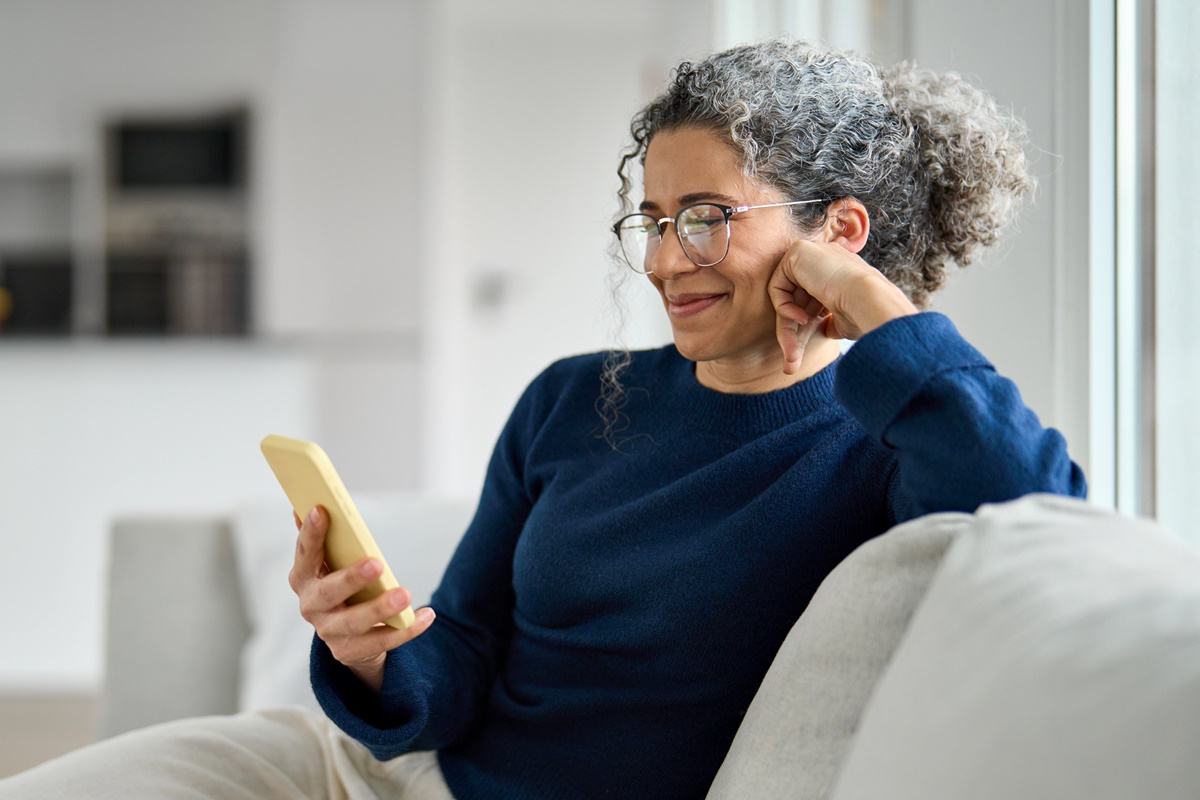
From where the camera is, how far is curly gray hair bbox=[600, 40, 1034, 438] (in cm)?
114

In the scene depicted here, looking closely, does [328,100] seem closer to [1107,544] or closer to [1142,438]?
[1142,438]

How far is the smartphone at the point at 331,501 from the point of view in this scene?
0.91 meters

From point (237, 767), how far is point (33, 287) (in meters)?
3.88

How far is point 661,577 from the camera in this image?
1073 millimetres

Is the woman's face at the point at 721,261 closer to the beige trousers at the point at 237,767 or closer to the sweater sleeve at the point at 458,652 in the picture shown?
the sweater sleeve at the point at 458,652

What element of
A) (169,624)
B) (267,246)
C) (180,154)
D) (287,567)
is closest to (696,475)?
(287,567)

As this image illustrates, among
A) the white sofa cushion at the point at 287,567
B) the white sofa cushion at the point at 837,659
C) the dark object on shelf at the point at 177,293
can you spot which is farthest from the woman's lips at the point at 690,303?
the dark object on shelf at the point at 177,293

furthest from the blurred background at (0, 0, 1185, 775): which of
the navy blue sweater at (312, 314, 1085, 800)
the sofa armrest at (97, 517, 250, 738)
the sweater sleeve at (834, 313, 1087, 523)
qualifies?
the sweater sleeve at (834, 313, 1087, 523)

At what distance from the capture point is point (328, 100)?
4.52 metres

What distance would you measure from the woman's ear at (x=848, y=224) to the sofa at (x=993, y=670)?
1.36 feet

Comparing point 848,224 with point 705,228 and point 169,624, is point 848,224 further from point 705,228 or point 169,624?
point 169,624

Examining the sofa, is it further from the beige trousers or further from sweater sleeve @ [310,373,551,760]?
the beige trousers

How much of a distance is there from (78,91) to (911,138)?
4110 mm

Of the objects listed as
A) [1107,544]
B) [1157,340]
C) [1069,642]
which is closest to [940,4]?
[1157,340]
